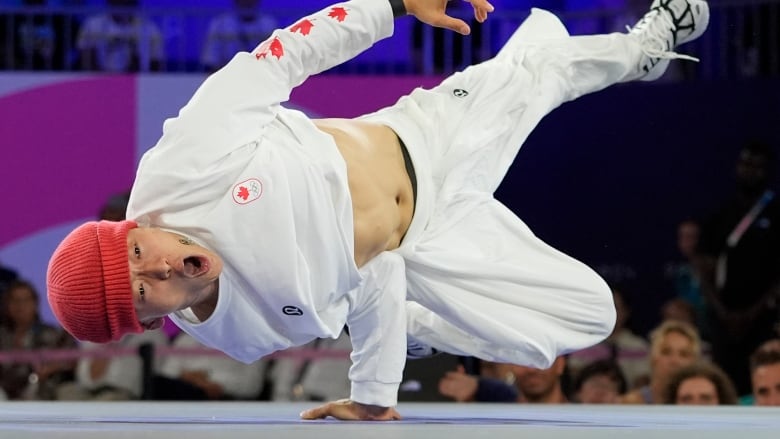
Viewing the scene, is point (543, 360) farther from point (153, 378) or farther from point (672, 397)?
point (153, 378)

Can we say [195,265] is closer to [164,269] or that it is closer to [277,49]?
[164,269]

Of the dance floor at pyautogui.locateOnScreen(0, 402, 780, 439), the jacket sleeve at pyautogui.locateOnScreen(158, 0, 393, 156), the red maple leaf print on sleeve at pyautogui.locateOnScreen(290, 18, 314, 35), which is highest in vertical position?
the red maple leaf print on sleeve at pyautogui.locateOnScreen(290, 18, 314, 35)

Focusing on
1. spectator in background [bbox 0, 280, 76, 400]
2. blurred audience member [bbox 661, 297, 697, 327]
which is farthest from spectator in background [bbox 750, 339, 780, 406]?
spectator in background [bbox 0, 280, 76, 400]

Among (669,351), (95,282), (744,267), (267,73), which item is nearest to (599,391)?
(669,351)

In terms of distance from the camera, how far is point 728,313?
18.0 feet

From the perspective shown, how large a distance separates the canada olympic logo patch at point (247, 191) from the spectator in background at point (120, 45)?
3.91 meters

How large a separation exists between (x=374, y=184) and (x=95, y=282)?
2.45 ft

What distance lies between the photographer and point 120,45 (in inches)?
249

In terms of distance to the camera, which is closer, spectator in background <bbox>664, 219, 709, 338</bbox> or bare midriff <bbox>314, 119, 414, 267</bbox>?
bare midriff <bbox>314, 119, 414, 267</bbox>

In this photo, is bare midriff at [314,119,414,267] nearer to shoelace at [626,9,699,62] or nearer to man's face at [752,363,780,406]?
shoelace at [626,9,699,62]

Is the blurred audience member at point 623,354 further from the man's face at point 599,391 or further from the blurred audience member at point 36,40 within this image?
the blurred audience member at point 36,40

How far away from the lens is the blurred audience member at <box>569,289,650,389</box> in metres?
5.19

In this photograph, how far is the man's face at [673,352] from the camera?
185 inches

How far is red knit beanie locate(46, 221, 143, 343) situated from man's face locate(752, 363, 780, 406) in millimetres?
2612
